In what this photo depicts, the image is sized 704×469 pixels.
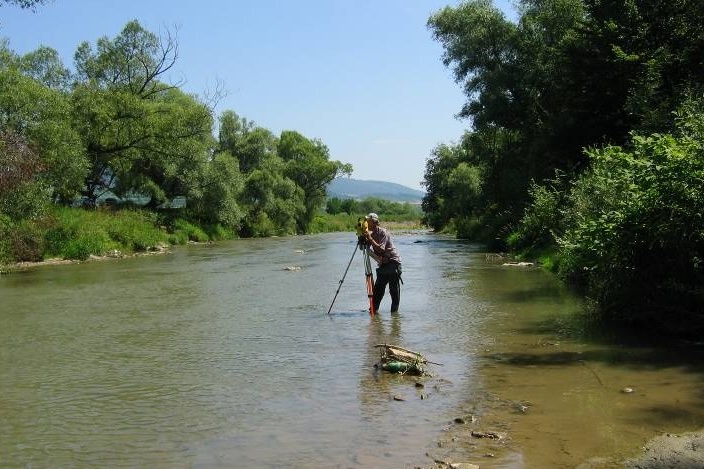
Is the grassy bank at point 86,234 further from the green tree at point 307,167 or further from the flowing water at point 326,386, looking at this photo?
the green tree at point 307,167

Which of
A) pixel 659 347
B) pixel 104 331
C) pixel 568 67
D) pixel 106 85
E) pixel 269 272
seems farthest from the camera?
pixel 106 85

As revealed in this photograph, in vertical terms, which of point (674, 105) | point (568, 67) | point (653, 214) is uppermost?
point (568, 67)

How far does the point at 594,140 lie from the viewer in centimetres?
2959

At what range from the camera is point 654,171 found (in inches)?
434

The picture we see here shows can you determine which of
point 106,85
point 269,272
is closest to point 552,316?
point 269,272

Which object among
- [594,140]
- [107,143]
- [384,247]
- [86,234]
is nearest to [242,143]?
[107,143]

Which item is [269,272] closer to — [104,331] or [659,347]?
[104,331]

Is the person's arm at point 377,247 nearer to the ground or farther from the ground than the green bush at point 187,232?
farther from the ground

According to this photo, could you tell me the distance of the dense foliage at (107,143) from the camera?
102 feet

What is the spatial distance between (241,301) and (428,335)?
295 inches

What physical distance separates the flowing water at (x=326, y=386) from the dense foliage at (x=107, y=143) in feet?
47.3

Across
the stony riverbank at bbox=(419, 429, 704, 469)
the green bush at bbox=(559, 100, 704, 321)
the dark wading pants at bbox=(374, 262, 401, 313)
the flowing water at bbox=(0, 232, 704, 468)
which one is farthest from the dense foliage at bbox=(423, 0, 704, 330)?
the stony riverbank at bbox=(419, 429, 704, 469)

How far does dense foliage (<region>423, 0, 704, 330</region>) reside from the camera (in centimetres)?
1100

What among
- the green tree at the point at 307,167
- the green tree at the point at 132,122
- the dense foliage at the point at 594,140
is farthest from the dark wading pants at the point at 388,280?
the green tree at the point at 307,167
